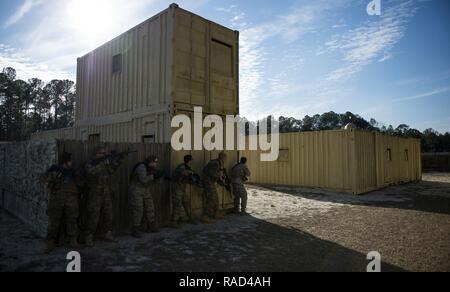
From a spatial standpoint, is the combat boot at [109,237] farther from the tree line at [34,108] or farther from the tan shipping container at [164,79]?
the tree line at [34,108]

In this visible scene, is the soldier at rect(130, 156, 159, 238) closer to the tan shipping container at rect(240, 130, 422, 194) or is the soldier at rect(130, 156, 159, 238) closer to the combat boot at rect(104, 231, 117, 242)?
the combat boot at rect(104, 231, 117, 242)

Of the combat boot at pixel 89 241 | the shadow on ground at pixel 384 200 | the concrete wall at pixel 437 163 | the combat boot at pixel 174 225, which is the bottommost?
the shadow on ground at pixel 384 200

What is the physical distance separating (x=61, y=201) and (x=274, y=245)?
421 centimetres

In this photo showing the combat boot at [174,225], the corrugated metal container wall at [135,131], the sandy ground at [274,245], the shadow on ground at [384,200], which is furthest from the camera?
the shadow on ground at [384,200]

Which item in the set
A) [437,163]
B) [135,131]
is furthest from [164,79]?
[437,163]

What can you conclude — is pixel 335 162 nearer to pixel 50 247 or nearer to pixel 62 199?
pixel 62 199

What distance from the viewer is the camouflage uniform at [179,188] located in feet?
23.9

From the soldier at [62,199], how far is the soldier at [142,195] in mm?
1189

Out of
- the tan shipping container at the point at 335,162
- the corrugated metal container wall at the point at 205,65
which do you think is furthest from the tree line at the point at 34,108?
the corrugated metal container wall at the point at 205,65

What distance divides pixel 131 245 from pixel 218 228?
2271 millimetres

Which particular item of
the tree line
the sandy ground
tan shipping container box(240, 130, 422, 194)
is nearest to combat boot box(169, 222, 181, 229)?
the sandy ground

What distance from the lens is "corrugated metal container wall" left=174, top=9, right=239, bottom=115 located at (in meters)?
8.14

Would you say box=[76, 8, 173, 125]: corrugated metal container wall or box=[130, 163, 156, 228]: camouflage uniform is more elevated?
box=[76, 8, 173, 125]: corrugated metal container wall

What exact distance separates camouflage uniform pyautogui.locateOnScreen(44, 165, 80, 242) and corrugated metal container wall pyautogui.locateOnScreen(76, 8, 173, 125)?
132 inches
